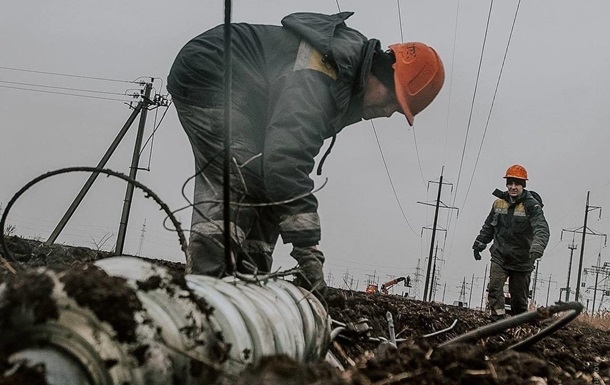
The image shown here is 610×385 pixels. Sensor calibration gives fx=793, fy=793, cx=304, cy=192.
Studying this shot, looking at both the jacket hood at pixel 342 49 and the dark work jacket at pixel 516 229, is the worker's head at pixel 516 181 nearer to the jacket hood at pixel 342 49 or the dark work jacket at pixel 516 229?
the dark work jacket at pixel 516 229

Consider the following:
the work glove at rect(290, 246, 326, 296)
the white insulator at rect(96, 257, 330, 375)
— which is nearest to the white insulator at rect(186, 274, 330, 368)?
the white insulator at rect(96, 257, 330, 375)

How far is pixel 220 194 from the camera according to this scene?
13.2 feet

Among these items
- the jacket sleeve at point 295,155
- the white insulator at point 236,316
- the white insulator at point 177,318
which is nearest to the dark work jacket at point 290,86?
the jacket sleeve at point 295,155

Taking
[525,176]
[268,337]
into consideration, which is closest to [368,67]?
[268,337]

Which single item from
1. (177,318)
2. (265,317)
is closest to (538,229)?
(265,317)

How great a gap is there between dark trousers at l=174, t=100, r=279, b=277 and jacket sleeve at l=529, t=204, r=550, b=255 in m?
4.84

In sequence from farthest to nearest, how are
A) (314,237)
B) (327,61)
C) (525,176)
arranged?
(525,176) < (327,61) < (314,237)

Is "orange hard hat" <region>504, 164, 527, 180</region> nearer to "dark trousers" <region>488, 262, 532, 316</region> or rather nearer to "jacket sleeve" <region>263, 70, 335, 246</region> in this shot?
"dark trousers" <region>488, 262, 532, 316</region>

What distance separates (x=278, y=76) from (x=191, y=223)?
0.87 meters

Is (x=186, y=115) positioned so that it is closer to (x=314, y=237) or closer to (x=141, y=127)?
(x=314, y=237)

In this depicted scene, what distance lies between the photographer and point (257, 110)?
4.10 meters

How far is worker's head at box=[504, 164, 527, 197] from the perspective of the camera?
914 cm

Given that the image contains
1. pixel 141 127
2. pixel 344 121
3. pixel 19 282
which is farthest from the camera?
pixel 141 127

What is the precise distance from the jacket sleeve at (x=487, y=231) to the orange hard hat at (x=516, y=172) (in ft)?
1.58
